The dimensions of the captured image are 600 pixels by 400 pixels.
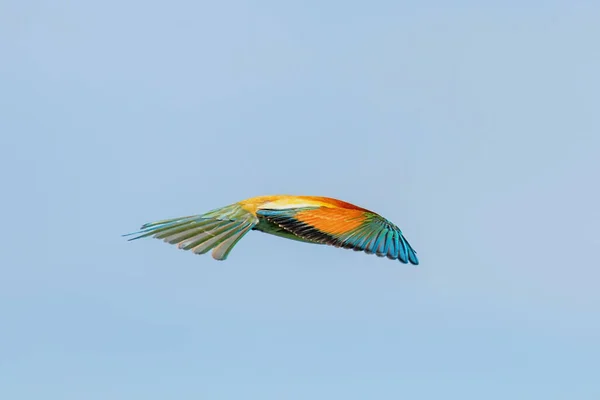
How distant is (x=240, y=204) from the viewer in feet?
38.9

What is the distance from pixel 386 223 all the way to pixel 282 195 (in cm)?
126

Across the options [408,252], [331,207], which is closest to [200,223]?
[331,207]

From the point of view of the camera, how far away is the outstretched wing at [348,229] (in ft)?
34.7

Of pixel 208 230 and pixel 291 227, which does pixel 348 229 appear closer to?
pixel 291 227

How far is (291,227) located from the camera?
36.3 feet

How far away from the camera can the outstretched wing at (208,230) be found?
11109mm

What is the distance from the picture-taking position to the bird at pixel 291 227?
10703mm

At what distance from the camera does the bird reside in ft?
35.1

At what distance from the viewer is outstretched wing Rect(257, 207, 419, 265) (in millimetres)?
10586

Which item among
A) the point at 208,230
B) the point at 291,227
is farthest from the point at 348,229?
the point at 208,230

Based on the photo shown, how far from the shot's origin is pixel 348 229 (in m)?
10.9

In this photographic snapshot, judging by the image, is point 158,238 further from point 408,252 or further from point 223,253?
point 408,252

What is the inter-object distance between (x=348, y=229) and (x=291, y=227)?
23.3 inches

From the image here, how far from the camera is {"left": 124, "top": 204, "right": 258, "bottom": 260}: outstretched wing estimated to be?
11109 mm
